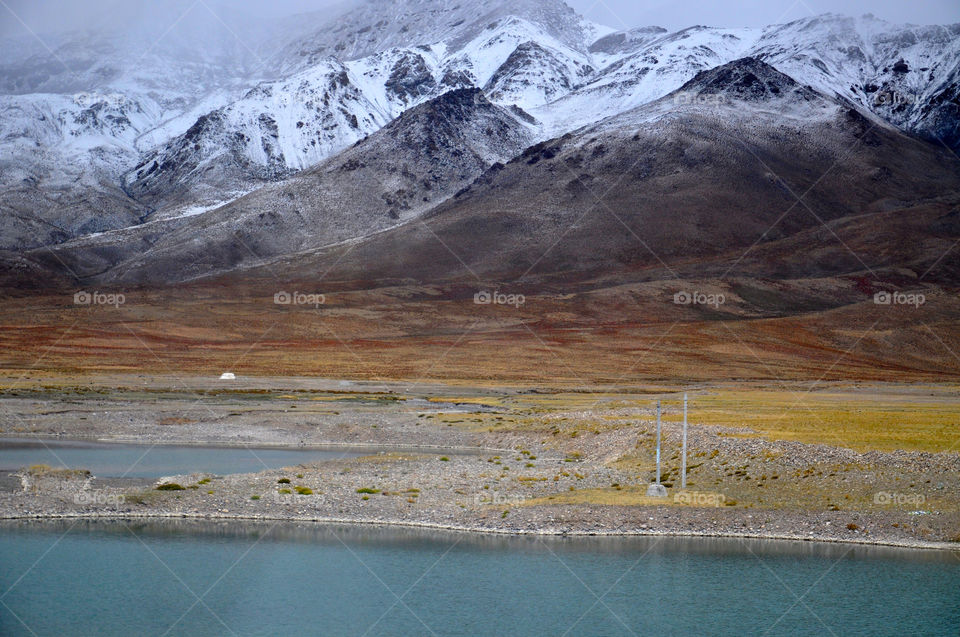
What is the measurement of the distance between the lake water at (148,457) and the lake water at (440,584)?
463 inches

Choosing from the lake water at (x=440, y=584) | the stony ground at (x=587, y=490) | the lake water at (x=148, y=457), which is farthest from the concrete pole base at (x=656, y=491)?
the lake water at (x=148, y=457)

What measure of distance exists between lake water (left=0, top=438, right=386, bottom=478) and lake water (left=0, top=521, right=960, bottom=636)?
38.6 ft

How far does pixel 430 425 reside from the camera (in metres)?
68.5

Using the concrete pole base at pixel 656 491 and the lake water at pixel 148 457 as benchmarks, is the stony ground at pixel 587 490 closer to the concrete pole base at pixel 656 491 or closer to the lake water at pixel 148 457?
the concrete pole base at pixel 656 491

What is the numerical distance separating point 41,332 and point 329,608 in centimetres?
14528

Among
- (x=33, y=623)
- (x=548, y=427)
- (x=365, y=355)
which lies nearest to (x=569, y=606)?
(x=33, y=623)

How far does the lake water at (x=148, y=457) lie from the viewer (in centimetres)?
4941

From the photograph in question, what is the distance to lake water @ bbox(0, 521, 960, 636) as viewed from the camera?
2952cm

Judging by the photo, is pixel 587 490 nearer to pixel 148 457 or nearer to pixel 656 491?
pixel 656 491

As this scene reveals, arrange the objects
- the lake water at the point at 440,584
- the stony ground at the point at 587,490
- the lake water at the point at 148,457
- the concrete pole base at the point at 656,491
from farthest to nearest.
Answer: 1. the lake water at the point at 148,457
2. the concrete pole base at the point at 656,491
3. the stony ground at the point at 587,490
4. the lake water at the point at 440,584

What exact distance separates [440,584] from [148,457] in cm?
2684

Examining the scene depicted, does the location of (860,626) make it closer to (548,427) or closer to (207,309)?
(548,427)

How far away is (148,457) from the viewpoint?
178 ft

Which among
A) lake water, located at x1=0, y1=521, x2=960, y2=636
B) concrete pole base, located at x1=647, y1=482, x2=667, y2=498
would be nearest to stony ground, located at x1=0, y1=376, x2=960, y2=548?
concrete pole base, located at x1=647, y1=482, x2=667, y2=498
